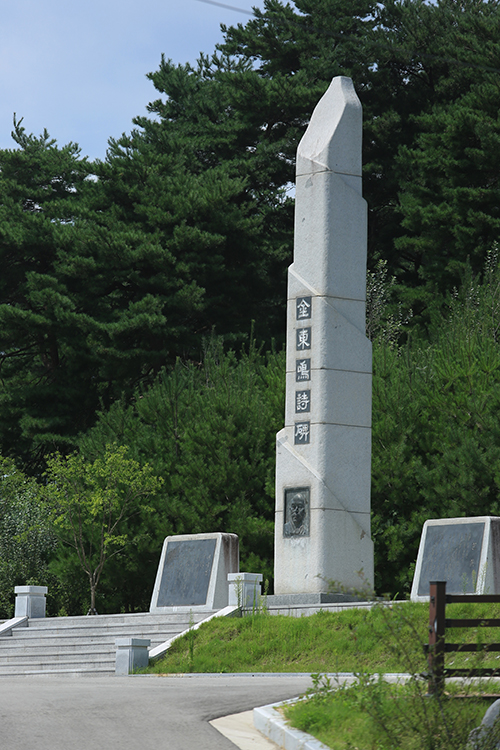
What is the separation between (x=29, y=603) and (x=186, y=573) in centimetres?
361

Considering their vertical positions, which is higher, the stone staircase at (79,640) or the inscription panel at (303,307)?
the inscription panel at (303,307)

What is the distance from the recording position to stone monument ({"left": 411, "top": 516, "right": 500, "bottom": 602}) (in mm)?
15164

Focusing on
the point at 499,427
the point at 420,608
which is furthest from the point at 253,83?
the point at 420,608

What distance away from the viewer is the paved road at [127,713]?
699 centimetres

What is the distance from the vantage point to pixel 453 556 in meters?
15.7

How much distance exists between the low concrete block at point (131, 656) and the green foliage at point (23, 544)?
10475 millimetres

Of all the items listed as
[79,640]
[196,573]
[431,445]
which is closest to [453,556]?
[196,573]

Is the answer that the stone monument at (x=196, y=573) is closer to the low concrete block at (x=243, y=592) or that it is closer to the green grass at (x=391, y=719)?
the low concrete block at (x=243, y=592)

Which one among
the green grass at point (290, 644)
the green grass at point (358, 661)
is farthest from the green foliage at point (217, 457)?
the green grass at point (358, 661)

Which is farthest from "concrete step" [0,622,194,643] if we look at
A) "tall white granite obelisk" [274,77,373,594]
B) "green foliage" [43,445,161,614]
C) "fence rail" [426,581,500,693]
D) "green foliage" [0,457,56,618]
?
"fence rail" [426,581,500,693]

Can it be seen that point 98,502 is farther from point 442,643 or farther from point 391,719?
point 391,719

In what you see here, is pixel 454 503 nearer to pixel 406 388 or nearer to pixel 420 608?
pixel 406 388

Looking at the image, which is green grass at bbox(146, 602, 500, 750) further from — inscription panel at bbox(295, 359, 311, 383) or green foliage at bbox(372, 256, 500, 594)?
green foliage at bbox(372, 256, 500, 594)

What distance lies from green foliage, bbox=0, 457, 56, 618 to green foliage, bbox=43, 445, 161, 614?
3.18 ft
